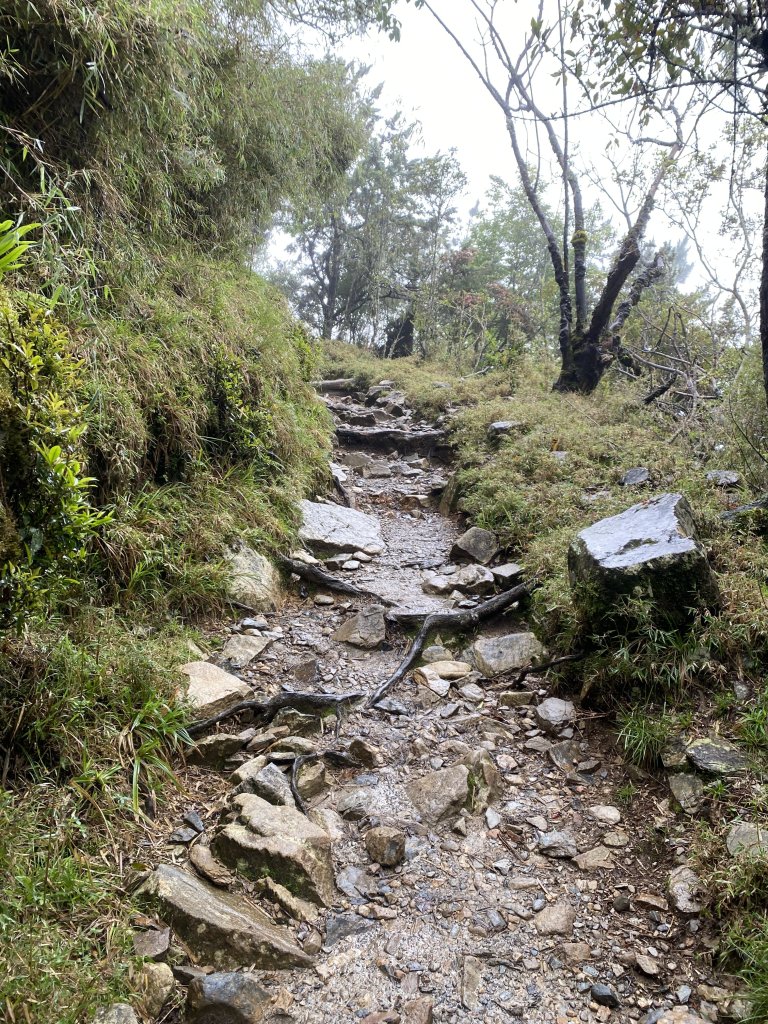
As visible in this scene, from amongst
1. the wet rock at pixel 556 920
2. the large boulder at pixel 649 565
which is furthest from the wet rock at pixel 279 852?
the large boulder at pixel 649 565

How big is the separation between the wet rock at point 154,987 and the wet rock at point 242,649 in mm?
1822

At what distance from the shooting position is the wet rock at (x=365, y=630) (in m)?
4.24

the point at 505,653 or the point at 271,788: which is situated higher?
the point at 505,653

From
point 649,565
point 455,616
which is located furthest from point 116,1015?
point 455,616

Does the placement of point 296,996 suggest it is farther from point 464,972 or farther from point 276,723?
point 276,723

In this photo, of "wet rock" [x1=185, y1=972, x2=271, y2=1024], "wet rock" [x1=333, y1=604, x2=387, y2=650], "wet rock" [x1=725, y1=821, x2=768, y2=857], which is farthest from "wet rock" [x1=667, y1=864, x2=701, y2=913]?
"wet rock" [x1=333, y1=604, x2=387, y2=650]

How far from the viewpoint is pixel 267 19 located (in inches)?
241

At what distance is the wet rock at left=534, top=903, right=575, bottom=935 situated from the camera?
7.11 ft

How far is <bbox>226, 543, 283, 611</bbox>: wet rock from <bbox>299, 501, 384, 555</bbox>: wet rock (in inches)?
33.1

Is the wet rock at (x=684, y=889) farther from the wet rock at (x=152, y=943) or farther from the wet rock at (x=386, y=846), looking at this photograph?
the wet rock at (x=152, y=943)

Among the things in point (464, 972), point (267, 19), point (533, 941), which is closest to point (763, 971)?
point (533, 941)

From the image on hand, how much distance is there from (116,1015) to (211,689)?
154cm

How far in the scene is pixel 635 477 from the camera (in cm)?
564

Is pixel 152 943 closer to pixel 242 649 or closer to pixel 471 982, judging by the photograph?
pixel 471 982
